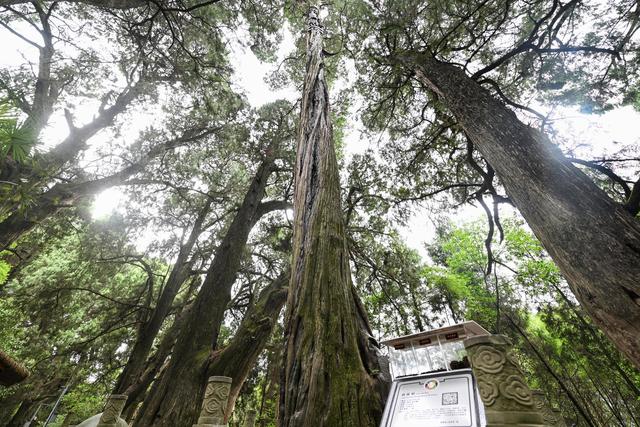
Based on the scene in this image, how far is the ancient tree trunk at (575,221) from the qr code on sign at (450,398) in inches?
37.1

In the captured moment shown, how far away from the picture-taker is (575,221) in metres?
1.93

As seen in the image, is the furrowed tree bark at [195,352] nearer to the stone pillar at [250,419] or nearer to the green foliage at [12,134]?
the green foliage at [12,134]

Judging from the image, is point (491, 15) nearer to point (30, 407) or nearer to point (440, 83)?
point (440, 83)

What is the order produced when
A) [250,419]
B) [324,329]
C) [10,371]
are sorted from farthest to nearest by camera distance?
[250,419] → [10,371] → [324,329]

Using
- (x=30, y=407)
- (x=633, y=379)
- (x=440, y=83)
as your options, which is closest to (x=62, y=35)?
(x=440, y=83)

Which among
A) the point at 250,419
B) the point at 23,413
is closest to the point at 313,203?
the point at 250,419

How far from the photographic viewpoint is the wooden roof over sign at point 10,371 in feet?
8.51

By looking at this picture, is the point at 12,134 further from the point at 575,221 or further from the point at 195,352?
the point at 575,221

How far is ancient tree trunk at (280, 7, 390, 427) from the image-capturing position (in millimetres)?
1052

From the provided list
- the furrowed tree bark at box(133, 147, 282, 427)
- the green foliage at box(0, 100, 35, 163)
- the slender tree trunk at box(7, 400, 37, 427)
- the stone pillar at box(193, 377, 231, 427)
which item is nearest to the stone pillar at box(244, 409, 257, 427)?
the furrowed tree bark at box(133, 147, 282, 427)

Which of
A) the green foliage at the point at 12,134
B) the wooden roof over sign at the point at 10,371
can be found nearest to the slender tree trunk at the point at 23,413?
the wooden roof over sign at the point at 10,371

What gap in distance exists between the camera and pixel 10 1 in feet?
12.2

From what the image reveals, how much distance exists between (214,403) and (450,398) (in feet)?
8.89

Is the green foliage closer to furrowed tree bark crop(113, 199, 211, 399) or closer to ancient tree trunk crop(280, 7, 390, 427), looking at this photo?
ancient tree trunk crop(280, 7, 390, 427)
